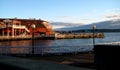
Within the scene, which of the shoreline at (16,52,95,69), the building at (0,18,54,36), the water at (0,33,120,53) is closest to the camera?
the shoreline at (16,52,95,69)

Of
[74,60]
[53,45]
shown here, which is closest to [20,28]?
[53,45]

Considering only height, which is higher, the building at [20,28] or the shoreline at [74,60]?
the building at [20,28]

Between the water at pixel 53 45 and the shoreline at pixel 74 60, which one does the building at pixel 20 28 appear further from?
the shoreline at pixel 74 60

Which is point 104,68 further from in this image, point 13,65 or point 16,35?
point 16,35

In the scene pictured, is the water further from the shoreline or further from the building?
the building

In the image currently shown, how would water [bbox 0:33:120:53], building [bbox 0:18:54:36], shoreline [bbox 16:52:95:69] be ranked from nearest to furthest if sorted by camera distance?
1. shoreline [bbox 16:52:95:69]
2. water [bbox 0:33:120:53]
3. building [bbox 0:18:54:36]

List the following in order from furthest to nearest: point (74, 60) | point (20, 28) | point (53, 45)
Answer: point (20, 28) < point (53, 45) < point (74, 60)

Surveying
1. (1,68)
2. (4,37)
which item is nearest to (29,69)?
(1,68)

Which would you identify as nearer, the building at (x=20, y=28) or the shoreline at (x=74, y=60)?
the shoreline at (x=74, y=60)

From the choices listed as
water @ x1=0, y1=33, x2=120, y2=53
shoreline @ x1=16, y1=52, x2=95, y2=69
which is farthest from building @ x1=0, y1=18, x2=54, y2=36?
shoreline @ x1=16, y1=52, x2=95, y2=69

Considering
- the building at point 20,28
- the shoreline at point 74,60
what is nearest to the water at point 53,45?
the shoreline at point 74,60

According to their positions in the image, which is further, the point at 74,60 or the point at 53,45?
the point at 53,45

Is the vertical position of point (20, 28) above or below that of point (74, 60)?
above

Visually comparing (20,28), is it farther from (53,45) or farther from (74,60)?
(74,60)
